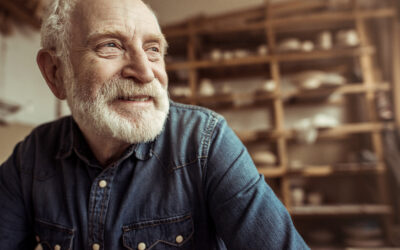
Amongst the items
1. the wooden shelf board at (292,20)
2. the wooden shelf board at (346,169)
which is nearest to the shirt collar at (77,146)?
the wooden shelf board at (346,169)

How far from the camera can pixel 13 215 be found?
0.84 m

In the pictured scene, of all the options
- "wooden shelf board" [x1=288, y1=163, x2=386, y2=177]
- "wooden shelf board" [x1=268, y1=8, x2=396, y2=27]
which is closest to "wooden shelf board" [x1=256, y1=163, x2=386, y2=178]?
"wooden shelf board" [x1=288, y1=163, x2=386, y2=177]

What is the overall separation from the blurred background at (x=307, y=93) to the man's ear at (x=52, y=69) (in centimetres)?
153

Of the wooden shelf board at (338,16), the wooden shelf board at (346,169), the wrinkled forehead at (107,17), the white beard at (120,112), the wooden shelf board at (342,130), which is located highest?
the wooden shelf board at (338,16)

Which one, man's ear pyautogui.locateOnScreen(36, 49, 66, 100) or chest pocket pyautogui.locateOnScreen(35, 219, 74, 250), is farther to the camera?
man's ear pyautogui.locateOnScreen(36, 49, 66, 100)

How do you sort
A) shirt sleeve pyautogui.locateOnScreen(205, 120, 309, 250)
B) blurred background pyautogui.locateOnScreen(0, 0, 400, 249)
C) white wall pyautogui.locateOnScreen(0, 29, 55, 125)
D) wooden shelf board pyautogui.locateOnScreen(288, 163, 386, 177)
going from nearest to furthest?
shirt sleeve pyautogui.locateOnScreen(205, 120, 309, 250) < white wall pyautogui.locateOnScreen(0, 29, 55, 125) < blurred background pyautogui.locateOnScreen(0, 0, 400, 249) < wooden shelf board pyautogui.locateOnScreen(288, 163, 386, 177)

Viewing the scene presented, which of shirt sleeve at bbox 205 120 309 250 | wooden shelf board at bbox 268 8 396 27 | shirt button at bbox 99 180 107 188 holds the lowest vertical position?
shirt sleeve at bbox 205 120 309 250

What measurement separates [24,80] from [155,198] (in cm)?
224

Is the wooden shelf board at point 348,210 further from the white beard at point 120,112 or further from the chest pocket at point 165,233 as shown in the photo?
the white beard at point 120,112

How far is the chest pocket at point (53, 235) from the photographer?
0.76 meters

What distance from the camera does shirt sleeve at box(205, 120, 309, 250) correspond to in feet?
2.12

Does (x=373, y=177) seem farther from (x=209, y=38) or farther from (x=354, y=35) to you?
(x=209, y=38)

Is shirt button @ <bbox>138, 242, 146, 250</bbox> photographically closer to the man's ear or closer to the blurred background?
the man's ear

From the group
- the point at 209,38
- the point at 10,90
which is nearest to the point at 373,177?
the point at 209,38
